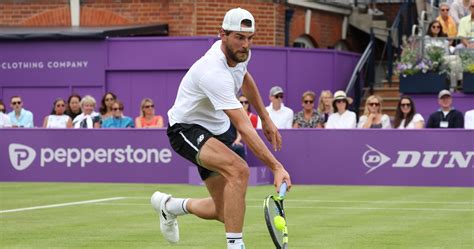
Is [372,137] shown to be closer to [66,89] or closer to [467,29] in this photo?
[467,29]

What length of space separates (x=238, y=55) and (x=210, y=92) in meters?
0.33

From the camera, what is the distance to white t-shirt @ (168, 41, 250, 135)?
903 centimetres

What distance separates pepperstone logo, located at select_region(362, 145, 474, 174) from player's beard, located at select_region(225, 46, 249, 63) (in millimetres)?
10927

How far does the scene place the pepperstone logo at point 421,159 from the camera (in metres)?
19.5

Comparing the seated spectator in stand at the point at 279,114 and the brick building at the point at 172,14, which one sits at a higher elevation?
the brick building at the point at 172,14

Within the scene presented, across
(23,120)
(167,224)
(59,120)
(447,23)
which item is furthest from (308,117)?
(167,224)

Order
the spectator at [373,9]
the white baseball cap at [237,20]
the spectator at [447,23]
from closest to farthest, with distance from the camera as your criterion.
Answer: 1. the white baseball cap at [237,20]
2. the spectator at [447,23]
3. the spectator at [373,9]

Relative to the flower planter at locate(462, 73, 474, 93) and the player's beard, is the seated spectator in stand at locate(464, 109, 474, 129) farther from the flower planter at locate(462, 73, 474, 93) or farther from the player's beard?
the player's beard

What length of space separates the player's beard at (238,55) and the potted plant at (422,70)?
15.6 metres

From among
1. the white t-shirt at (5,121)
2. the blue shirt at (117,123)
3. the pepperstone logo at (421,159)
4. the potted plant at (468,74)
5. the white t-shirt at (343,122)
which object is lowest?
the pepperstone logo at (421,159)

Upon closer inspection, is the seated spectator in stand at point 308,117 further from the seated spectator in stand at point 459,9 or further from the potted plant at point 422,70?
the seated spectator in stand at point 459,9

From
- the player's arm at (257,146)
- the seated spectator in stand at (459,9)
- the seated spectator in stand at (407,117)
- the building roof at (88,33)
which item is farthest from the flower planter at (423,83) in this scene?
the player's arm at (257,146)

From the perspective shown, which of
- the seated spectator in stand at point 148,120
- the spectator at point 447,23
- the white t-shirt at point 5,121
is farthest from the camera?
the spectator at point 447,23

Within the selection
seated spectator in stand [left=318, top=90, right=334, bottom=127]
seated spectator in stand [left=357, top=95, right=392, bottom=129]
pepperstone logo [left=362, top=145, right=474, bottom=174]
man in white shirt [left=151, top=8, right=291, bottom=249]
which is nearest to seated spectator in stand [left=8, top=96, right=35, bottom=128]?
seated spectator in stand [left=318, top=90, right=334, bottom=127]
